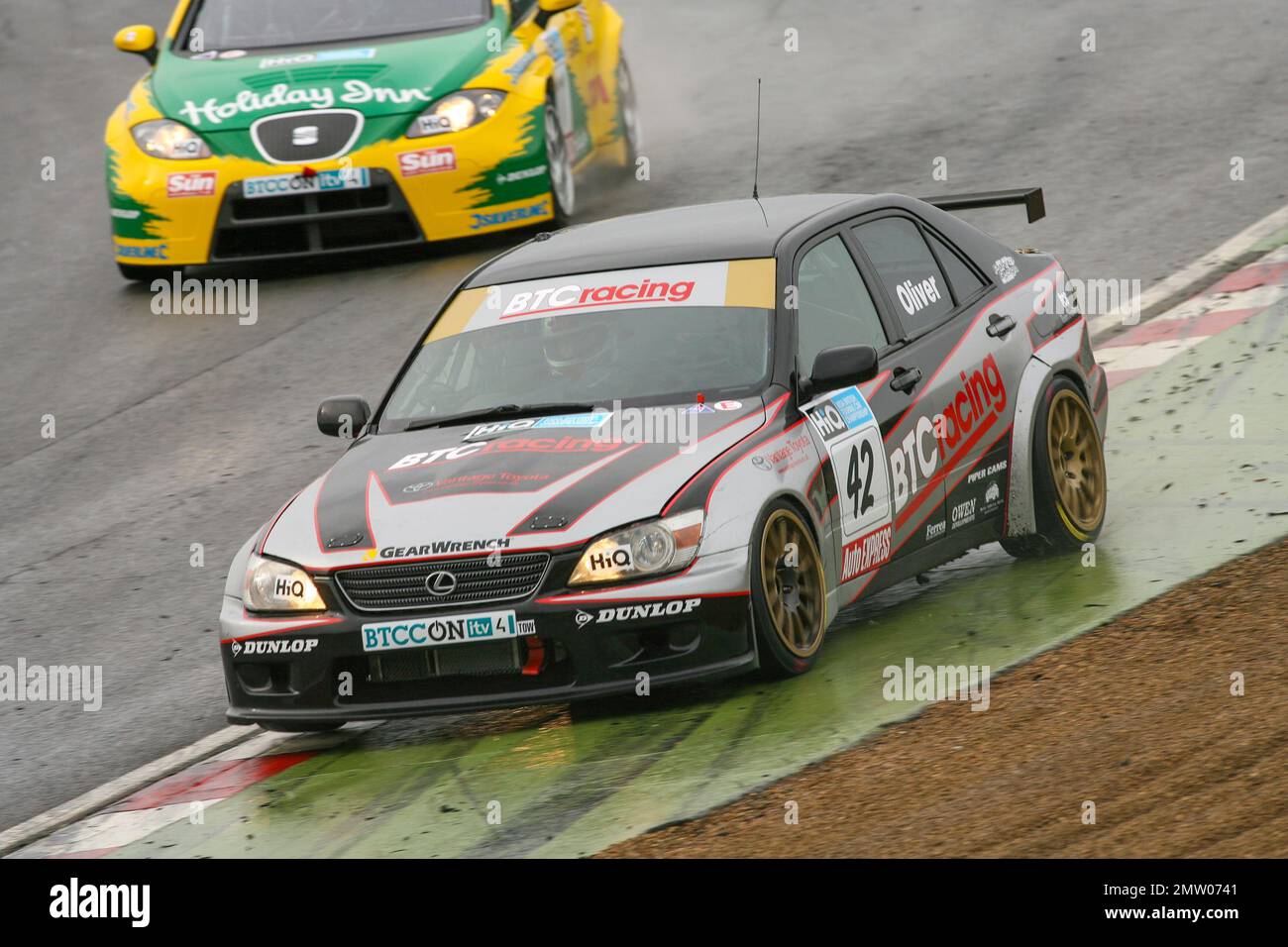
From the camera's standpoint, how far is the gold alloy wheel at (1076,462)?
8711 mm

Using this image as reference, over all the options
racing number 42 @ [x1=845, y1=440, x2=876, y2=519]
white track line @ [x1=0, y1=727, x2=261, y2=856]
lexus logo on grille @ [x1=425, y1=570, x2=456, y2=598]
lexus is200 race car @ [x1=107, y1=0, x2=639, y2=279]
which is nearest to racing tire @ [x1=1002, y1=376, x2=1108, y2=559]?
racing number 42 @ [x1=845, y1=440, x2=876, y2=519]

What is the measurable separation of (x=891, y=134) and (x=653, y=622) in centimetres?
981

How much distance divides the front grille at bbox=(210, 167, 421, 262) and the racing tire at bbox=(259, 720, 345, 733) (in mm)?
6610

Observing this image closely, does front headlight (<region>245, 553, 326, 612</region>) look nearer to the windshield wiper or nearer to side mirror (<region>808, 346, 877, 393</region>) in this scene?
the windshield wiper

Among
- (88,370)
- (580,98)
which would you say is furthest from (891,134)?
(88,370)

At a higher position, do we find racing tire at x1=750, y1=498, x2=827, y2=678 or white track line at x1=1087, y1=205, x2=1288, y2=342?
white track line at x1=1087, y1=205, x2=1288, y2=342

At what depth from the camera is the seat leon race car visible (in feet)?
22.5

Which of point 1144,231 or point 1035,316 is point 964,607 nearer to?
point 1035,316

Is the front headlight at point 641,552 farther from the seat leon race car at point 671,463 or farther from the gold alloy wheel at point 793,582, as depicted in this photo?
the gold alloy wheel at point 793,582

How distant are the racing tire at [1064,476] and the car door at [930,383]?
0.19 meters

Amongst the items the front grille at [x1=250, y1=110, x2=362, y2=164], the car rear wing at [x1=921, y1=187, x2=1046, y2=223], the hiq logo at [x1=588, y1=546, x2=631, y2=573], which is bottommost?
the hiq logo at [x1=588, y1=546, x2=631, y2=573]

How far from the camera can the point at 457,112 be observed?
1344 cm
